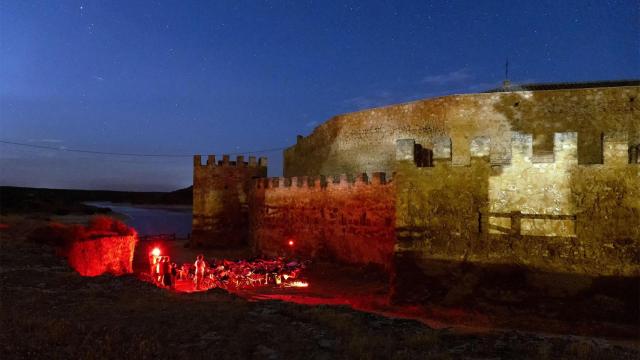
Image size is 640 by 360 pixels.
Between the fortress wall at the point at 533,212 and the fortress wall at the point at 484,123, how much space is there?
1.04 metres

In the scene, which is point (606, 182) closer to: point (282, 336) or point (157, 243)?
point (282, 336)

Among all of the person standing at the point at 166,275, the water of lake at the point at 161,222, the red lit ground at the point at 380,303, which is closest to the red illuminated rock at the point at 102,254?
the person standing at the point at 166,275

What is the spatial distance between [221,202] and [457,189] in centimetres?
1579

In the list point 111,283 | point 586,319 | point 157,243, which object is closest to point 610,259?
point 586,319

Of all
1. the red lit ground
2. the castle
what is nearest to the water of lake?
the castle

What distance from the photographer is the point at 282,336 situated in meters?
5.79

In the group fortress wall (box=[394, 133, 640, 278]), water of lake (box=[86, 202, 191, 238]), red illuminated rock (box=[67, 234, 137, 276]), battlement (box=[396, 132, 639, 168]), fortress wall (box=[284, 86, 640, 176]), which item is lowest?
water of lake (box=[86, 202, 191, 238])

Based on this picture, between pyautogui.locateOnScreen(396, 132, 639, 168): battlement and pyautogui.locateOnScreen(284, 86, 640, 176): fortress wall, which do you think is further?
pyautogui.locateOnScreen(284, 86, 640, 176): fortress wall

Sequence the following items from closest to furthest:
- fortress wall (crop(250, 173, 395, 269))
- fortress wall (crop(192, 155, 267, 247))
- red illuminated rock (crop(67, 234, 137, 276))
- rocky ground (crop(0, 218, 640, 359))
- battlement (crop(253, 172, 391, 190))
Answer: rocky ground (crop(0, 218, 640, 359)), red illuminated rock (crop(67, 234, 137, 276)), fortress wall (crop(250, 173, 395, 269)), battlement (crop(253, 172, 391, 190)), fortress wall (crop(192, 155, 267, 247))

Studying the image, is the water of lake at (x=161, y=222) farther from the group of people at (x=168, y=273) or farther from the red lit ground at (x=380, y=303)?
the red lit ground at (x=380, y=303)

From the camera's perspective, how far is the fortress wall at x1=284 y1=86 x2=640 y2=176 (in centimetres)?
1531

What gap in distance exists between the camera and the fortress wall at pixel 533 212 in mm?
8953

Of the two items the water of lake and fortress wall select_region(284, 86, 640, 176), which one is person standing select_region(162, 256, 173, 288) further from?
the water of lake

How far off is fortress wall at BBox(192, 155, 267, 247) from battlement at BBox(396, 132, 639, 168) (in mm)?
14428
